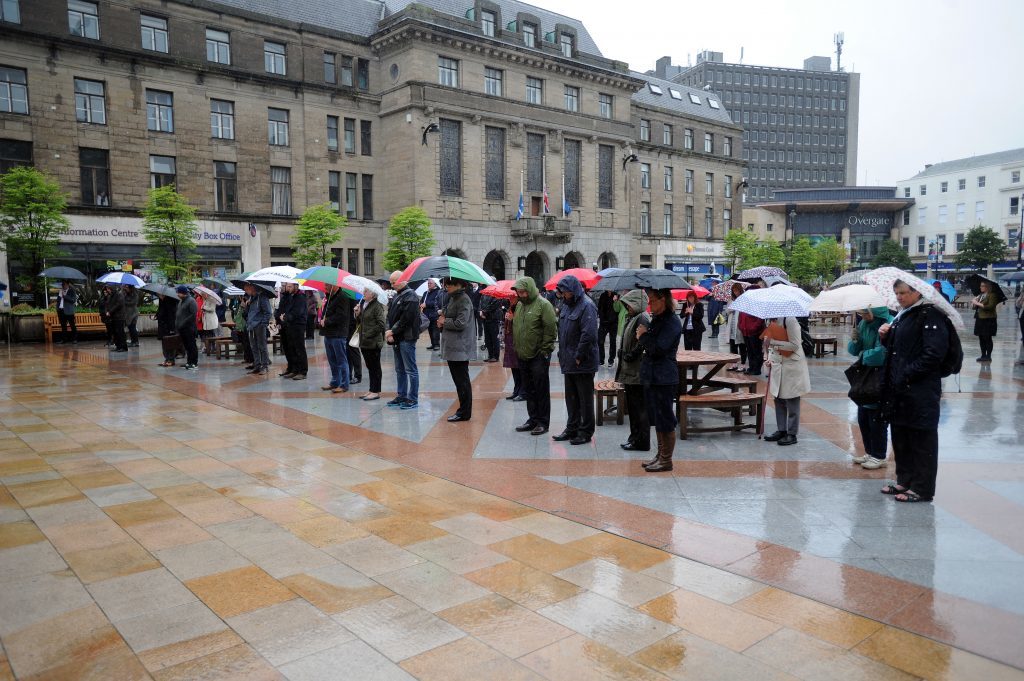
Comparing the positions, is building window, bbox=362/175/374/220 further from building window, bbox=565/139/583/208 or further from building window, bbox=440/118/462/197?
building window, bbox=565/139/583/208

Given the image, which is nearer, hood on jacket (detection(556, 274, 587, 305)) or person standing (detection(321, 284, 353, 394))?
hood on jacket (detection(556, 274, 587, 305))

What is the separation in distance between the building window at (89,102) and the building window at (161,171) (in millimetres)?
2677

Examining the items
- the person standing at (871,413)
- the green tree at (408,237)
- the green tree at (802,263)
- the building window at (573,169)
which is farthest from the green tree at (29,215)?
the green tree at (802,263)

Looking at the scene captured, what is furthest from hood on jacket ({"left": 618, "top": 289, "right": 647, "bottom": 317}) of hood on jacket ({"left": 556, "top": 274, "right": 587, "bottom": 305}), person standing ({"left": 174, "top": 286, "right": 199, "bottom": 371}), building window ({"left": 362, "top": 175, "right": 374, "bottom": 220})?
building window ({"left": 362, "top": 175, "right": 374, "bottom": 220})

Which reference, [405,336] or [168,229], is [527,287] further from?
[168,229]

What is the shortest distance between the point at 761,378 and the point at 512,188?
A: 1236 inches

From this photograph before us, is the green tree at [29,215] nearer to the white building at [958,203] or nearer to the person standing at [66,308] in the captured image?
the person standing at [66,308]

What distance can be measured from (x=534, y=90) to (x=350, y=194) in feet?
45.4

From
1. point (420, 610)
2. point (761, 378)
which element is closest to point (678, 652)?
point (420, 610)

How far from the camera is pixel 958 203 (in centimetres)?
8375

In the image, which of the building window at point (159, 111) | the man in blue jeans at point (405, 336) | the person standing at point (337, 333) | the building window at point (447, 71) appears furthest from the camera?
the building window at point (447, 71)

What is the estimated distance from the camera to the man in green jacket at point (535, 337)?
336 inches

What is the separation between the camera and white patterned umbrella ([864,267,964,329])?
18.7 ft

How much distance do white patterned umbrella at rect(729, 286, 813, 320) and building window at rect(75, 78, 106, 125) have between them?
110ft
